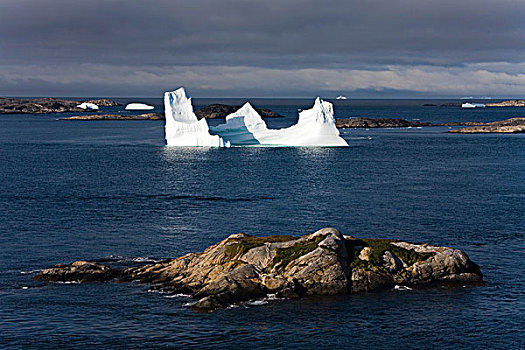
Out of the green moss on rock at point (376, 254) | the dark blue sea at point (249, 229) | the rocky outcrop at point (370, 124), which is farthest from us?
the rocky outcrop at point (370, 124)

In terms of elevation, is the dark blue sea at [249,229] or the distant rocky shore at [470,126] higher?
the distant rocky shore at [470,126]

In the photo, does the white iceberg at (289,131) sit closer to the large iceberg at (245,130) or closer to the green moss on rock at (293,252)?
the large iceberg at (245,130)

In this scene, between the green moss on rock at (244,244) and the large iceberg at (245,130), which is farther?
the large iceberg at (245,130)

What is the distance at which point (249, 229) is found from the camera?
134 feet

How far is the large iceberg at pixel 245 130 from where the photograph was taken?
3588 inches

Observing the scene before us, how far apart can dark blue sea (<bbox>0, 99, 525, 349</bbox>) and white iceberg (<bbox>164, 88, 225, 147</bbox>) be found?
17.8 ft

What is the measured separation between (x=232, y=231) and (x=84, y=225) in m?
9.92

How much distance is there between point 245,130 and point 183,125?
10.00m

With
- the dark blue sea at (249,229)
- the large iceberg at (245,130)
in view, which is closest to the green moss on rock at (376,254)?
the dark blue sea at (249,229)

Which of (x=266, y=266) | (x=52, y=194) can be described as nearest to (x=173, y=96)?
(x=52, y=194)

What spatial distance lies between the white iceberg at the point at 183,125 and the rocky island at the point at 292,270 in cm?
6021

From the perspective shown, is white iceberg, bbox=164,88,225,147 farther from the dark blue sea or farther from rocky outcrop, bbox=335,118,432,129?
rocky outcrop, bbox=335,118,432,129

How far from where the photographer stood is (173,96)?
90.4 m

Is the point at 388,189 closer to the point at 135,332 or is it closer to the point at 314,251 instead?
the point at 314,251
